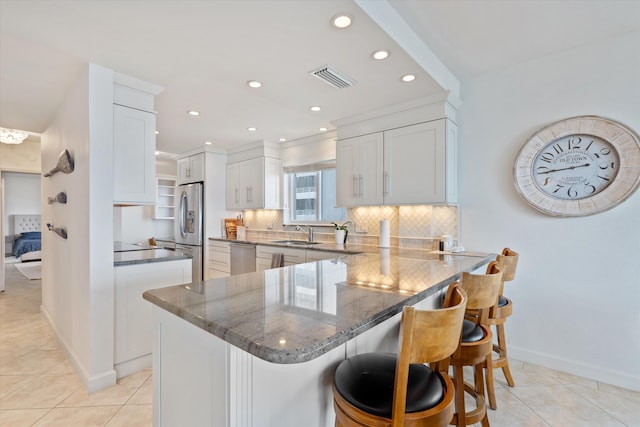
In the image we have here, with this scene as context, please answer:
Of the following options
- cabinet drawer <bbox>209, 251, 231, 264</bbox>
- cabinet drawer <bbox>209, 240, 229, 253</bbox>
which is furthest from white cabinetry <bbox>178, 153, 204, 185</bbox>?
cabinet drawer <bbox>209, 251, 231, 264</bbox>

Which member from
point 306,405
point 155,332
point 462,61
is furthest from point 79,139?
point 462,61

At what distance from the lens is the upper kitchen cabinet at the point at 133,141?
92.0 inches

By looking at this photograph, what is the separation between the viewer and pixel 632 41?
7.23 ft

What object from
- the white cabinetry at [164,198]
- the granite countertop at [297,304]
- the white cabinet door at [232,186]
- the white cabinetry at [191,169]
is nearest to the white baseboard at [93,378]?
the granite countertop at [297,304]

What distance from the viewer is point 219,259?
4.92 metres

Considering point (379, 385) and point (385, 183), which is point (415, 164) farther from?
point (379, 385)

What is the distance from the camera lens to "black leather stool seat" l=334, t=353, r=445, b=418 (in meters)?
0.93

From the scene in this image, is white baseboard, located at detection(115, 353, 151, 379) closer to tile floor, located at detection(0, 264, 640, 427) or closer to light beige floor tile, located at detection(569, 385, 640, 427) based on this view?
tile floor, located at detection(0, 264, 640, 427)

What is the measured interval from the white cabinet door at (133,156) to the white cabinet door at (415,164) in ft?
7.44

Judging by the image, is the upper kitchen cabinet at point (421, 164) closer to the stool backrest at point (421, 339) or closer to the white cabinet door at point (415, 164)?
the white cabinet door at point (415, 164)

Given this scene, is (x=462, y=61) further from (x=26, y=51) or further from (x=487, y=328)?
(x=26, y=51)

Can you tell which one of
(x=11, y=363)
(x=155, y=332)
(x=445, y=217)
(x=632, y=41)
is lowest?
(x=11, y=363)

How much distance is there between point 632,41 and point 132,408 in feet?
14.5

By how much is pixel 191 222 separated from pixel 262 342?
4957 mm
